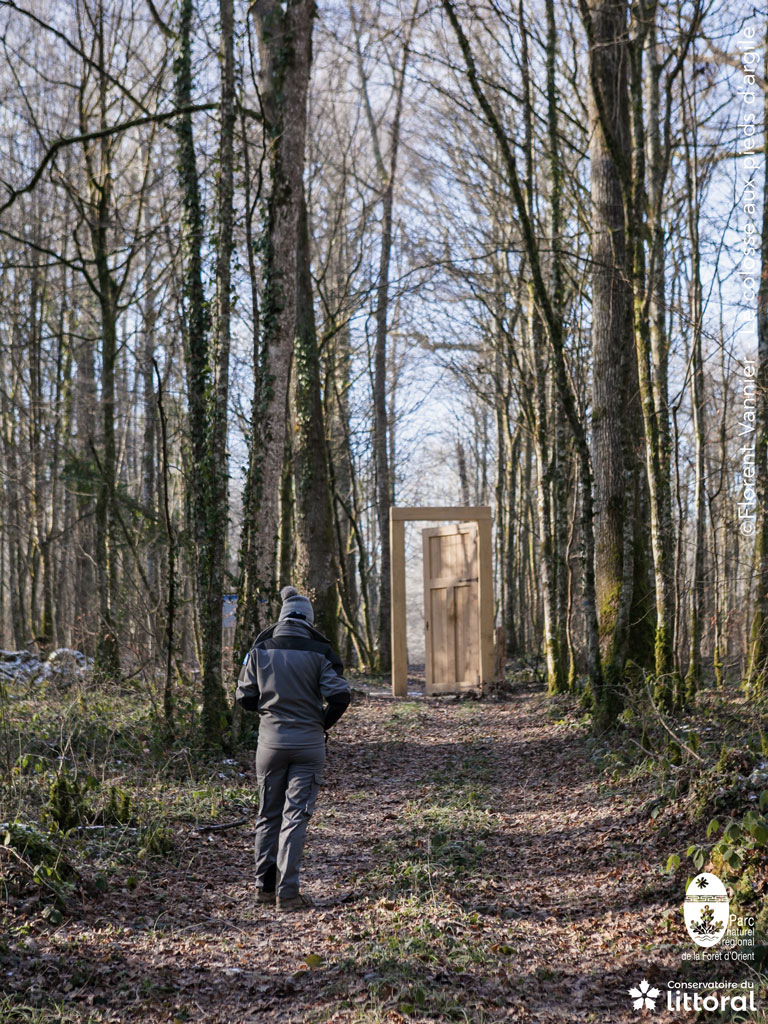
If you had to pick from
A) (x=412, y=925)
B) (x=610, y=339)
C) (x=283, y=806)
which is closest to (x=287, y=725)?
(x=283, y=806)

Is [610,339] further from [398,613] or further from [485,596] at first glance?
[398,613]

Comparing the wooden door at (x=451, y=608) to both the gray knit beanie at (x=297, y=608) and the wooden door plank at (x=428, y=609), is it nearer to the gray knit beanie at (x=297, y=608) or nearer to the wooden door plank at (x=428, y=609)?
the wooden door plank at (x=428, y=609)

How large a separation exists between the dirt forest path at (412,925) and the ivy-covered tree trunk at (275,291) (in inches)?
98.4

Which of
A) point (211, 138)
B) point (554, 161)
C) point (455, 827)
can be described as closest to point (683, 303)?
point (554, 161)

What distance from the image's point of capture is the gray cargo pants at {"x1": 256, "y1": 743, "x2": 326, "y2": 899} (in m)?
4.66

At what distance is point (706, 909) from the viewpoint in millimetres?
3861

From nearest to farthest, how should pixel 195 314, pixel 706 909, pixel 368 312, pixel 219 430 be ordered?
pixel 706 909
pixel 219 430
pixel 195 314
pixel 368 312

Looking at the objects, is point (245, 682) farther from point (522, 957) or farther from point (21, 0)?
point (21, 0)

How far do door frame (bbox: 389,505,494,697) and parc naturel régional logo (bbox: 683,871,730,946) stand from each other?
879 cm

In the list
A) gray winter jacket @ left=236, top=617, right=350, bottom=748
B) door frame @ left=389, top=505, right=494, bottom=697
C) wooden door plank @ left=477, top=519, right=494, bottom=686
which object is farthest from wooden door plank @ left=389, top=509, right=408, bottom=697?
gray winter jacket @ left=236, top=617, right=350, bottom=748

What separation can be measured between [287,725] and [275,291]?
5093mm

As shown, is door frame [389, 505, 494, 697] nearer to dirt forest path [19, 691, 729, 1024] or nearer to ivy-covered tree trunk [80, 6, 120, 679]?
ivy-covered tree trunk [80, 6, 120, 679]

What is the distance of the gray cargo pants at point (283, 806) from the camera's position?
466 centimetres

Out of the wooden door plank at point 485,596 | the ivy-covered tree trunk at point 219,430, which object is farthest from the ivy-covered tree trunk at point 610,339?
the wooden door plank at point 485,596
